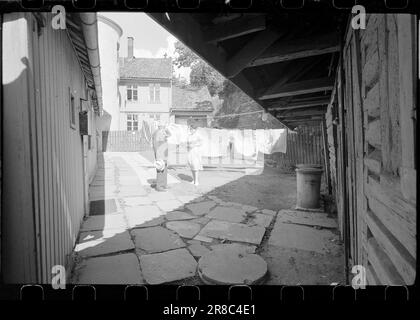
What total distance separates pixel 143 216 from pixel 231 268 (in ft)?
8.86

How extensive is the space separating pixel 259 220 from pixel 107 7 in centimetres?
456

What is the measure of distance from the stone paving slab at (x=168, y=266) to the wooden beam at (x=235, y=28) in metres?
2.62

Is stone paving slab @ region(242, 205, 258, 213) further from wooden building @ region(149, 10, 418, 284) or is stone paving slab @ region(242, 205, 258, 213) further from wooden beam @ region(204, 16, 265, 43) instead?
wooden beam @ region(204, 16, 265, 43)

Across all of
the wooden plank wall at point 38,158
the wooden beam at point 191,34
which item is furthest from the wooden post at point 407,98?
the wooden plank wall at point 38,158

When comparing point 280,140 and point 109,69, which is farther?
point 109,69

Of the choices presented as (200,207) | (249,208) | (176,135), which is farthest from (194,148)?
(249,208)

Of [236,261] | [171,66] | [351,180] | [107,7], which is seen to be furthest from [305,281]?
[171,66]

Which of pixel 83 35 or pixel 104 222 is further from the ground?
pixel 83 35

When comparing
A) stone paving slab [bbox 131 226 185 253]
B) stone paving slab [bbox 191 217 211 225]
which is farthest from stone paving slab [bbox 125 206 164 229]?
stone paving slab [bbox 191 217 211 225]

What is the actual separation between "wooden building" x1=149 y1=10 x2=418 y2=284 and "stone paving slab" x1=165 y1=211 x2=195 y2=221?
2.77m

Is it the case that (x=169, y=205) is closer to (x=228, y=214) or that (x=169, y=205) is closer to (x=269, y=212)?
(x=228, y=214)

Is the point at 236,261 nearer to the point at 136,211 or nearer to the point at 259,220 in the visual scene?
the point at 259,220

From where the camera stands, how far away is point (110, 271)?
300 cm

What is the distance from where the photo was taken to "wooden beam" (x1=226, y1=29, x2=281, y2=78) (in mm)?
2785
